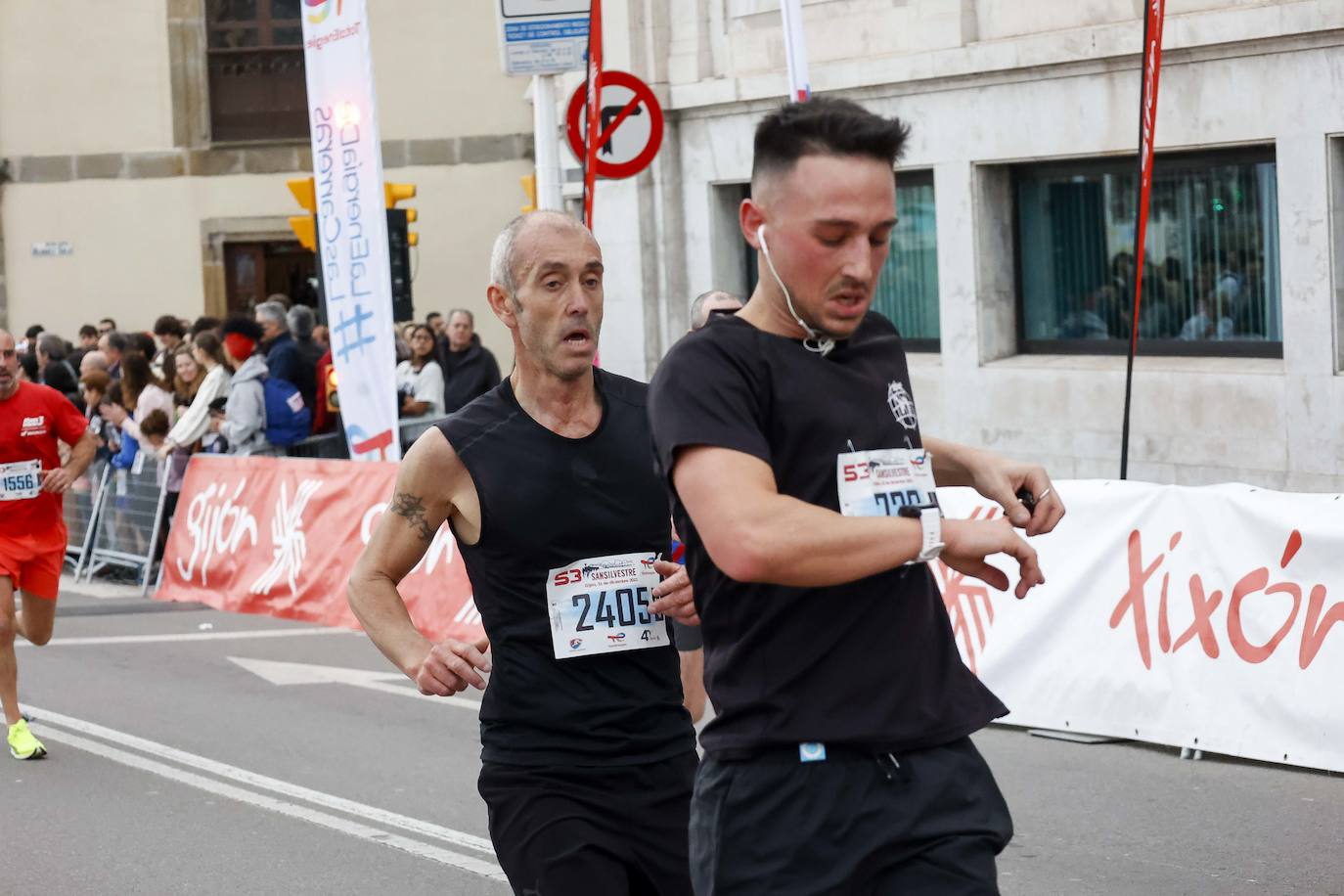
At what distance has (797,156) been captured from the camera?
9.98 feet

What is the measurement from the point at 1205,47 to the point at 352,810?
30.3 ft

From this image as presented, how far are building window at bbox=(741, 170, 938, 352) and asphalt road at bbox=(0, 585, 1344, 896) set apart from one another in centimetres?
832

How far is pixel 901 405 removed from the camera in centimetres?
319

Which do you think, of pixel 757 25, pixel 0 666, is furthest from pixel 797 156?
pixel 757 25

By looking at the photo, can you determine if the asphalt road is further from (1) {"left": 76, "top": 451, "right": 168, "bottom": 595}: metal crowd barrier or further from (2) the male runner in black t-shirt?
(1) {"left": 76, "top": 451, "right": 168, "bottom": 595}: metal crowd barrier

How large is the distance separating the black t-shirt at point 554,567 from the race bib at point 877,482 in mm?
1209

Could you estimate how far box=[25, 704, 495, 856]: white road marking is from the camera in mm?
7477

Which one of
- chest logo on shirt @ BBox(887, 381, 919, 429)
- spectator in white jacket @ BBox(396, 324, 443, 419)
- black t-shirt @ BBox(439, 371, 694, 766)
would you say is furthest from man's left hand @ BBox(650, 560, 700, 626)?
spectator in white jacket @ BBox(396, 324, 443, 419)

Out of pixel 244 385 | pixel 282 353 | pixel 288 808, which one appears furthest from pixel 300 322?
pixel 288 808

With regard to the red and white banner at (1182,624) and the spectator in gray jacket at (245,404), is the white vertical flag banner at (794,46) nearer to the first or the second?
the red and white banner at (1182,624)

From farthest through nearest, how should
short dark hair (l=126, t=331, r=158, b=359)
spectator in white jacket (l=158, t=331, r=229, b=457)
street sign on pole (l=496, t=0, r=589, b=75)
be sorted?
short dark hair (l=126, t=331, r=158, b=359) < spectator in white jacket (l=158, t=331, r=229, b=457) < street sign on pole (l=496, t=0, r=589, b=75)

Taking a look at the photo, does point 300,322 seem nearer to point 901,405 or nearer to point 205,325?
point 205,325

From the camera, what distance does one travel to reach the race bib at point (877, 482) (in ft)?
10.0

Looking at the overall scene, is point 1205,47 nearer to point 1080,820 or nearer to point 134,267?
point 1080,820
